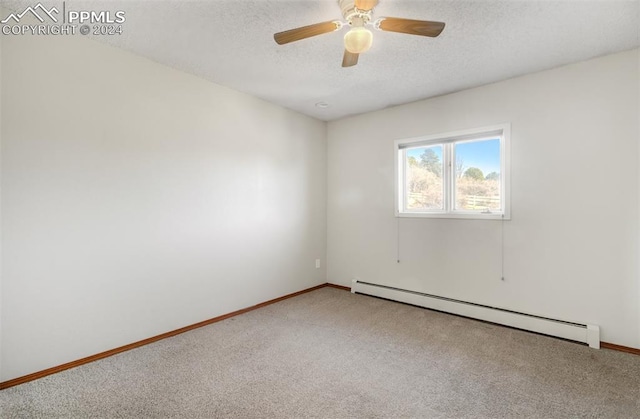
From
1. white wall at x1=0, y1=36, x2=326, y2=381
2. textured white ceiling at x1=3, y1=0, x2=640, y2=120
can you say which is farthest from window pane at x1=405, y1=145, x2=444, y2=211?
white wall at x1=0, y1=36, x2=326, y2=381

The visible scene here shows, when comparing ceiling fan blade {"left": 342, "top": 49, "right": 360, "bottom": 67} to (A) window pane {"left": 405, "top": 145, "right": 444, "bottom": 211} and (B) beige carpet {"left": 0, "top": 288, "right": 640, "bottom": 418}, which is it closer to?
(A) window pane {"left": 405, "top": 145, "right": 444, "bottom": 211}

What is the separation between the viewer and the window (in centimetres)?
320

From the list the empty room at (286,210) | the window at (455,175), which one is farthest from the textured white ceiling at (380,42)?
the window at (455,175)

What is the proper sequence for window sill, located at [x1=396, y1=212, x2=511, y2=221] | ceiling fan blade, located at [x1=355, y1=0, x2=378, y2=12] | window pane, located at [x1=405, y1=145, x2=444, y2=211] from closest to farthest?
ceiling fan blade, located at [x1=355, y1=0, x2=378, y2=12]
window sill, located at [x1=396, y1=212, x2=511, y2=221]
window pane, located at [x1=405, y1=145, x2=444, y2=211]

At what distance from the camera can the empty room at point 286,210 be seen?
1.97m

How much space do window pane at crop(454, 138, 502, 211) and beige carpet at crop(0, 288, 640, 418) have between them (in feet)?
4.30

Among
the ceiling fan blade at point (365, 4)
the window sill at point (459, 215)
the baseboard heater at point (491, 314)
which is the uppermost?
the ceiling fan blade at point (365, 4)

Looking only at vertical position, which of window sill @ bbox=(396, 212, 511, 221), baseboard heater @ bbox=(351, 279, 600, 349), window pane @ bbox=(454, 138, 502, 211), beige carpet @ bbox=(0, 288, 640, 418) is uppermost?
window pane @ bbox=(454, 138, 502, 211)

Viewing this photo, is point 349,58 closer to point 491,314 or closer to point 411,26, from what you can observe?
point 411,26

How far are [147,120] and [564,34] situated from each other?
3454 millimetres

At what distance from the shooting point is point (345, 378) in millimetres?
2123

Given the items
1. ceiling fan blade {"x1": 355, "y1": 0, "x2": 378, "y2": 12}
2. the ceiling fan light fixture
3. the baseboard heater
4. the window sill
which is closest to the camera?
ceiling fan blade {"x1": 355, "y1": 0, "x2": 378, "y2": 12}

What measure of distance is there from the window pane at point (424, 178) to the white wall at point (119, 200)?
5.84 feet

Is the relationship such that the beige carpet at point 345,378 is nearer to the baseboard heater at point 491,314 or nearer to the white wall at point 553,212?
the baseboard heater at point 491,314
